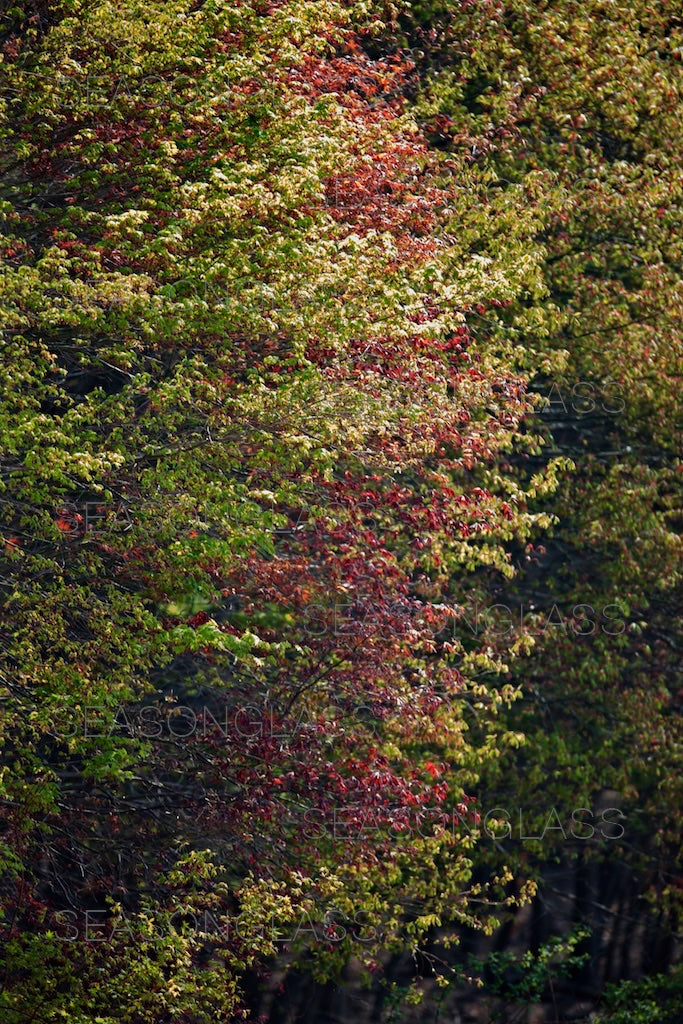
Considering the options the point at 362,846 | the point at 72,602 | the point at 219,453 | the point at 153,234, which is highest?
the point at 153,234

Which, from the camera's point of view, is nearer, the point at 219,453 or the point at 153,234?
the point at 219,453

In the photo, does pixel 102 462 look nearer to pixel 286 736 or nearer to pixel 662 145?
pixel 286 736

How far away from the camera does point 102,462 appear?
1182cm

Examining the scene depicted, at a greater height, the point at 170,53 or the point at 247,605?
the point at 170,53

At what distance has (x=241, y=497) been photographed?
13.0 m

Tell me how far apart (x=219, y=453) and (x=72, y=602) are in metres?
1.88

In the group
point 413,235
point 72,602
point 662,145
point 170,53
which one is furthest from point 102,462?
point 662,145

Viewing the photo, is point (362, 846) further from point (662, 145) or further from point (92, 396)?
point (662, 145)

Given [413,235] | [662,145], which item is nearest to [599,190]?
[662,145]

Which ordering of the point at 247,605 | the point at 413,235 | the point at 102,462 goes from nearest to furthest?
the point at 102,462 → the point at 247,605 → the point at 413,235

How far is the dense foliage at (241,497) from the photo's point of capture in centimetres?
1290

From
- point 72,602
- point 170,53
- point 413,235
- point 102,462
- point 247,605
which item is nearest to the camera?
point 102,462

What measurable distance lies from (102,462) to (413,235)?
6.12 m

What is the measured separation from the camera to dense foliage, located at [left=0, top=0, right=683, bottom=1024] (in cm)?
1290
